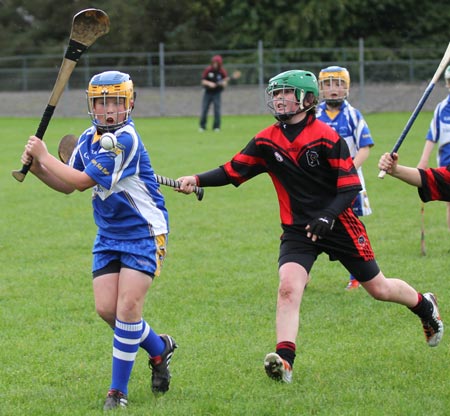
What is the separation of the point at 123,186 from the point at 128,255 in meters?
0.37

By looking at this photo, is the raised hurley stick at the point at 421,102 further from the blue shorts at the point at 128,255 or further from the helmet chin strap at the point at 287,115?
the blue shorts at the point at 128,255

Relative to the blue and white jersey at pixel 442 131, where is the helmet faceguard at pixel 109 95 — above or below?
above

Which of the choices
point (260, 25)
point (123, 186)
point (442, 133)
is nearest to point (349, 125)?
point (442, 133)

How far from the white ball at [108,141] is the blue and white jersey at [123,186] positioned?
0.18 feet

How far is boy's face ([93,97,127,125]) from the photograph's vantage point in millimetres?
4777

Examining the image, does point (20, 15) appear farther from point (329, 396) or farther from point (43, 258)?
point (329, 396)

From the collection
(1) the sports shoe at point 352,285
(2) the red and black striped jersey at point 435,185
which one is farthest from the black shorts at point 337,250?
(1) the sports shoe at point 352,285

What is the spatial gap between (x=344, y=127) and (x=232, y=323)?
7.14 ft

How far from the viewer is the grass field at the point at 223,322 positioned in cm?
498

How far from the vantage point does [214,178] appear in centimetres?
572

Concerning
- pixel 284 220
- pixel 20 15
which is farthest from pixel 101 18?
pixel 20 15

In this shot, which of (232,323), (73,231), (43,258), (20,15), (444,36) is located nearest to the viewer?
(232,323)

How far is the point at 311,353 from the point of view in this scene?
5.89 meters

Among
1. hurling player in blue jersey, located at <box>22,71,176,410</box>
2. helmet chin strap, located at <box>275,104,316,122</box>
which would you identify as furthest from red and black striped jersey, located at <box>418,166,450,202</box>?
hurling player in blue jersey, located at <box>22,71,176,410</box>
